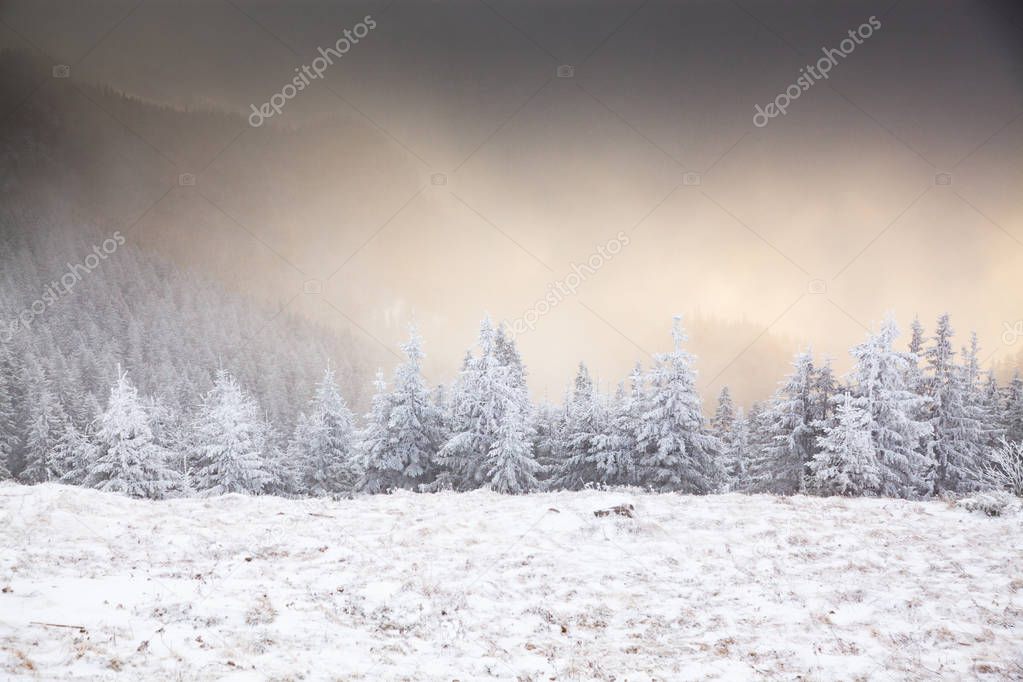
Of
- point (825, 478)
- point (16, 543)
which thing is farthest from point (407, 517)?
point (825, 478)

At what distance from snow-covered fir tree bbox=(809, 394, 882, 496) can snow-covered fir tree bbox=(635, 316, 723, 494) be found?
5342 millimetres

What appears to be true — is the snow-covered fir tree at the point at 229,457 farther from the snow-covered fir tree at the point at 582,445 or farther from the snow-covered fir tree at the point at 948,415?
the snow-covered fir tree at the point at 948,415

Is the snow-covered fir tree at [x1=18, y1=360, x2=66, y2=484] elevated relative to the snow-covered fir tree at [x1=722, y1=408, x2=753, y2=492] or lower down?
lower down

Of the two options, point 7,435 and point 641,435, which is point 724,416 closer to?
point 641,435

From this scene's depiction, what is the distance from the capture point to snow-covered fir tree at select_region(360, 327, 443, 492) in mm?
31344

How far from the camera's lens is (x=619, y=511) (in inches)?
525

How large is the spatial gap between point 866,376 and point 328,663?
3033 cm

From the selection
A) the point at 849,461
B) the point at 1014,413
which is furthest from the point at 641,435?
the point at 1014,413

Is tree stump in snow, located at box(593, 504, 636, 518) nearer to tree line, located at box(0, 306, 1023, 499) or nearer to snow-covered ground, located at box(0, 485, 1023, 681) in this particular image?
snow-covered ground, located at box(0, 485, 1023, 681)

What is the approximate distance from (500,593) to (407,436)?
23911mm

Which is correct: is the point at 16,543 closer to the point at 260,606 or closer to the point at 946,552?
the point at 260,606

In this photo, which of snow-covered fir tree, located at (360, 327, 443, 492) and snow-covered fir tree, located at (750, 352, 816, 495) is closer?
snow-covered fir tree, located at (750, 352, 816, 495)

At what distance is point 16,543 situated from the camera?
948 cm

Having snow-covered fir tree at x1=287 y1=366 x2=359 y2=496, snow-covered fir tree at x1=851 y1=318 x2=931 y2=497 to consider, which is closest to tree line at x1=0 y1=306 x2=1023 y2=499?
snow-covered fir tree at x1=851 y1=318 x2=931 y2=497
